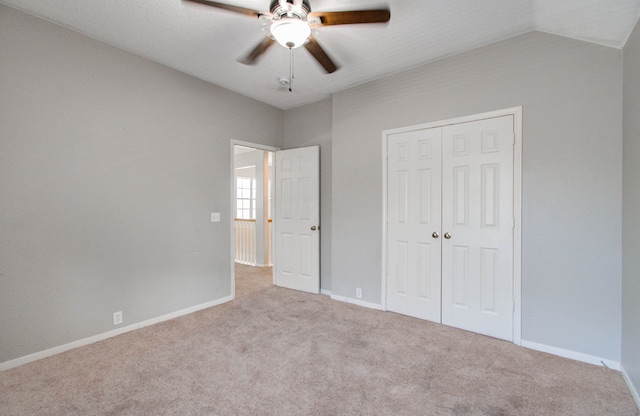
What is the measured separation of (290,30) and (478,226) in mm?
2390

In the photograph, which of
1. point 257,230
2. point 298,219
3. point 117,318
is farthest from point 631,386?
point 257,230

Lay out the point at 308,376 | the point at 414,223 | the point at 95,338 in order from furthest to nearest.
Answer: the point at 414,223
the point at 95,338
the point at 308,376

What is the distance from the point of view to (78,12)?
228 centimetres

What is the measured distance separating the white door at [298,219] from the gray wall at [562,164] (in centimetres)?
181

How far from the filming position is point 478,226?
279 cm

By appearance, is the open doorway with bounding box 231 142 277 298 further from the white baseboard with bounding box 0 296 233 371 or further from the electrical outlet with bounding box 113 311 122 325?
Result: the electrical outlet with bounding box 113 311 122 325

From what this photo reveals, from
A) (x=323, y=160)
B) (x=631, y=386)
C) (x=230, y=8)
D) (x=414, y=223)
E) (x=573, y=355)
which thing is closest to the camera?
(x=230, y=8)

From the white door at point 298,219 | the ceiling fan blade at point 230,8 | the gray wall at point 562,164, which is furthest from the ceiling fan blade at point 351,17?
the white door at point 298,219

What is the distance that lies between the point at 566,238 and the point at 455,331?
129 centimetres

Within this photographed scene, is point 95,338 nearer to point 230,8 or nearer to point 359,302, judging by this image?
point 359,302

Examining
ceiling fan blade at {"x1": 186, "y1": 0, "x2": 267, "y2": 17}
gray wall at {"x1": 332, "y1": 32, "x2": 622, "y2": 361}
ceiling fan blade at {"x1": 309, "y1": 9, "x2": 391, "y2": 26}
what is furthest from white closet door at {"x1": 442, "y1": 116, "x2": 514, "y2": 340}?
ceiling fan blade at {"x1": 186, "y1": 0, "x2": 267, "y2": 17}

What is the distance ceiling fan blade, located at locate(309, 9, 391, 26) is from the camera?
1.75 m

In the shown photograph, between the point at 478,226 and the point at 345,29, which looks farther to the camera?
the point at 478,226

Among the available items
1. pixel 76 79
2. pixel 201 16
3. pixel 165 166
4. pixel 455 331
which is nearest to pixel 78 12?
pixel 76 79
